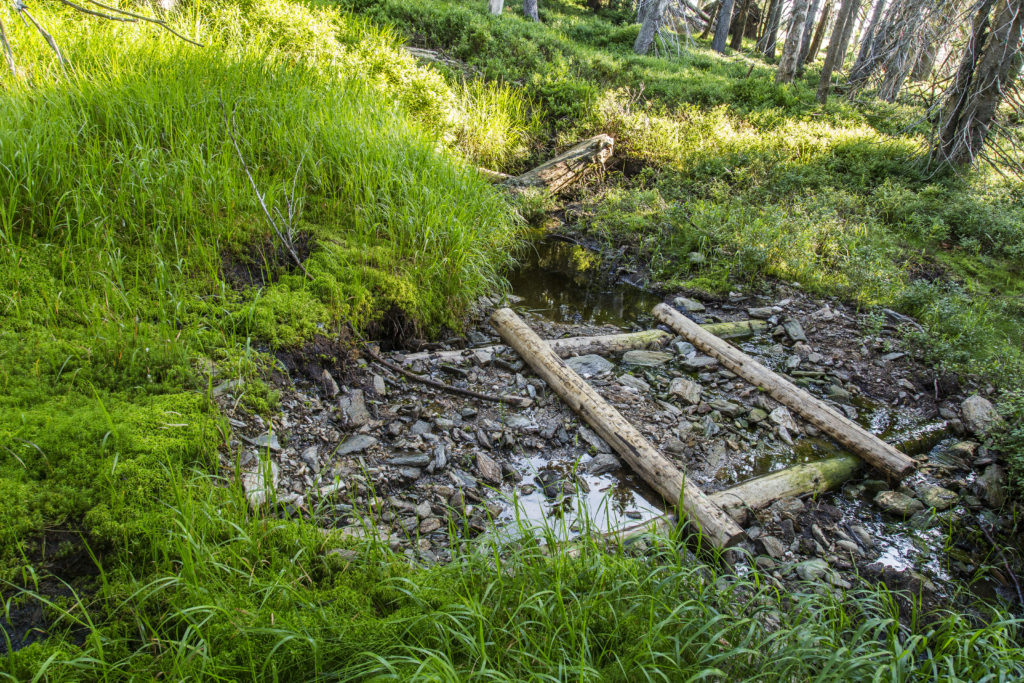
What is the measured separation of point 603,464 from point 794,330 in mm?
3534

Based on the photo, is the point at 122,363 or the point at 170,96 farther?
the point at 170,96

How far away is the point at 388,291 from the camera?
192 inches

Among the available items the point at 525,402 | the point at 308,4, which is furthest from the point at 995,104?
the point at 308,4

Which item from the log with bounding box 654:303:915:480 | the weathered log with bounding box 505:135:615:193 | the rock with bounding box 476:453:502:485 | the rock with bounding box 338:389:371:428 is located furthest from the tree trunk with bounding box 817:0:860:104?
the rock with bounding box 338:389:371:428

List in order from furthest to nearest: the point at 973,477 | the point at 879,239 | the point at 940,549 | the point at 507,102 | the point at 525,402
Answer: the point at 507,102 → the point at 879,239 → the point at 525,402 → the point at 973,477 → the point at 940,549

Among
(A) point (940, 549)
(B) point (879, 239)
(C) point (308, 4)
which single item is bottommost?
(A) point (940, 549)

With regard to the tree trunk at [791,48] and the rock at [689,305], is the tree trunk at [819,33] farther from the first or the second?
the rock at [689,305]

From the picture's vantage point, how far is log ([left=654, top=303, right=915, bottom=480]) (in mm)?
4102

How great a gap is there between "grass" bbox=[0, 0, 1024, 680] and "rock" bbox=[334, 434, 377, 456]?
57 centimetres

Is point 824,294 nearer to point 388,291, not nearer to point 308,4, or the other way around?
point 388,291

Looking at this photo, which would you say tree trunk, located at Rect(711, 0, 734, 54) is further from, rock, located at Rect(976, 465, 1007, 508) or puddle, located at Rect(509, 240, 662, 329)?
rock, located at Rect(976, 465, 1007, 508)

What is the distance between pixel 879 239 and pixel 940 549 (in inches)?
237

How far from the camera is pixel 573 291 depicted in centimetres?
740

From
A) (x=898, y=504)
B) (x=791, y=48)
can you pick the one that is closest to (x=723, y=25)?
(x=791, y=48)
